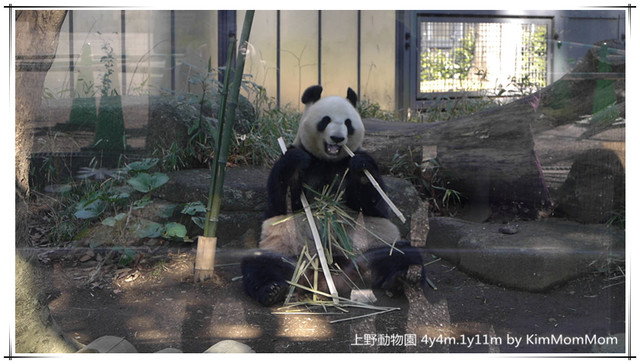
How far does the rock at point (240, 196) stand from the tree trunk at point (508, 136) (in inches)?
7.6

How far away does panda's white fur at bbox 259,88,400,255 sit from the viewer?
3.39m

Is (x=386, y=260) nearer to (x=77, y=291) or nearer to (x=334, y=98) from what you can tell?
(x=334, y=98)

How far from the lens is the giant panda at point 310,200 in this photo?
3.27 m

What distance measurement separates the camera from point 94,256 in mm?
3172

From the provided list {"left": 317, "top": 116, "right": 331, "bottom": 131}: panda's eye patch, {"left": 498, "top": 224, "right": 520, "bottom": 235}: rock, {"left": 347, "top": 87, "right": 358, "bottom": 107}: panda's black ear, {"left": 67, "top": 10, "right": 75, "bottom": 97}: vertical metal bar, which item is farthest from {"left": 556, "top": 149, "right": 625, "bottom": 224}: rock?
{"left": 67, "top": 10, "right": 75, "bottom": 97}: vertical metal bar

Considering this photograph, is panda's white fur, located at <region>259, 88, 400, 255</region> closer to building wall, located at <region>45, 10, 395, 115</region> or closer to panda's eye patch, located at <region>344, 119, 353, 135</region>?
panda's eye patch, located at <region>344, 119, 353, 135</region>

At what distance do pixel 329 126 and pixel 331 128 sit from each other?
0.02 m

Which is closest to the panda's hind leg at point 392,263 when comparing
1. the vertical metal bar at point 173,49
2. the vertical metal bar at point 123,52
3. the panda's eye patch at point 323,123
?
the panda's eye patch at point 323,123

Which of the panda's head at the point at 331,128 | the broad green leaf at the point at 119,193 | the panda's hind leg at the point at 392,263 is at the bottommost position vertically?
the panda's hind leg at the point at 392,263

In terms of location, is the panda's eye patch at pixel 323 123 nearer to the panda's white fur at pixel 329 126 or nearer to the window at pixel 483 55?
the panda's white fur at pixel 329 126

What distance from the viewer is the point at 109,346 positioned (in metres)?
3.03
